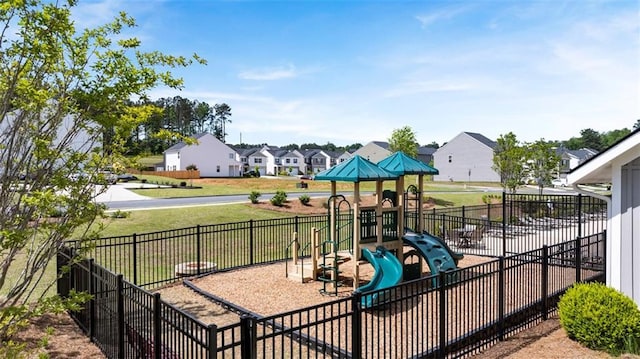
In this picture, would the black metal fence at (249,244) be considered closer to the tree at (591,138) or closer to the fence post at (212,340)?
the fence post at (212,340)

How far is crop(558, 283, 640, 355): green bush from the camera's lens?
21.0 ft

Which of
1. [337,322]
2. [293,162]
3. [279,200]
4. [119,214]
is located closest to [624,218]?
[337,322]

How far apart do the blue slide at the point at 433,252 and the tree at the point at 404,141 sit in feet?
85.4

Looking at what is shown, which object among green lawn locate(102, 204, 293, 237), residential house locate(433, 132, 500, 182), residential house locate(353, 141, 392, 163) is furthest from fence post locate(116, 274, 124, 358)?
residential house locate(353, 141, 392, 163)

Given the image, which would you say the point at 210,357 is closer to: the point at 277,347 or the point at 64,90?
the point at 277,347

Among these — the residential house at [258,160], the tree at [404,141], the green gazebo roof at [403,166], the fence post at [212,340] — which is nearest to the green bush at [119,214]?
the fence post at [212,340]

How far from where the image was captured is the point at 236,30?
38.3 ft

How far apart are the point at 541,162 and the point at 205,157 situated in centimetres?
4539

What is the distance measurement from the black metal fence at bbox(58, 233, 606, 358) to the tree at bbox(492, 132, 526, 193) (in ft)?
68.3

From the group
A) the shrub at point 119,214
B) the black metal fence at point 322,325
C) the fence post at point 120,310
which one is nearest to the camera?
the black metal fence at point 322,325

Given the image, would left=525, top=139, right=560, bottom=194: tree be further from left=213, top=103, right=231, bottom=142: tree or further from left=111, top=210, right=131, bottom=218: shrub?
left=213, top=103, right=231, bottom=142: tree

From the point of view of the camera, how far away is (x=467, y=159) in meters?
64.0

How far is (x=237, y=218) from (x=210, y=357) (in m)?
18.1

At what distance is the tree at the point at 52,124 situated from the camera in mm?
5105
